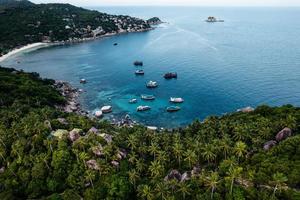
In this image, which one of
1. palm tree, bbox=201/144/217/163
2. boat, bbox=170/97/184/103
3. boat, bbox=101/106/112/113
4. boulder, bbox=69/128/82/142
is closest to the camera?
palm tree, bbox=201/144/217/163

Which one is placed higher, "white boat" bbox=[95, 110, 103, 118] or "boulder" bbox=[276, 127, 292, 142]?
"boulder" bbox=[276, 127, 292, 142]

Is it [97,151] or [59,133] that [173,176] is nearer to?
[97,151]

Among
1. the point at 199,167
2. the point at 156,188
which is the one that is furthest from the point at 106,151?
the point at 199,167

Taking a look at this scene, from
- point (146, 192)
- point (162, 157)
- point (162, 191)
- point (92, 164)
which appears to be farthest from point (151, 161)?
point (92, 164)

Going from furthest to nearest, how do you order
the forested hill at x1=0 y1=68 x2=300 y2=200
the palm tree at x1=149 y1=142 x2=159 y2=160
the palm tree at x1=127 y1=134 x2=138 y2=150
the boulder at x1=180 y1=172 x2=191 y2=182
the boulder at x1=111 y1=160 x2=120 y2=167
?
the palm tree at x1=127 y1=134 x2=138 y2=150
the palm tree at x1=149 y1=142 x2=159 y2=160
the boulder at x1=111 y1=160 x2=120 y2=167
the boulder at x1=180 y1=172 x2=191 y2=182
the forested hill at x1=0 y1=68 x2=300 y2=200

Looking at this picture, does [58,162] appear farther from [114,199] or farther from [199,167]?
[199,167]

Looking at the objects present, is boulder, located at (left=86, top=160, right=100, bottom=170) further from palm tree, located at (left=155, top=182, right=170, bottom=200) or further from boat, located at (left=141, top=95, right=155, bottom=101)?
boat, located at (left=141, top=95, right=155, bottom=101)

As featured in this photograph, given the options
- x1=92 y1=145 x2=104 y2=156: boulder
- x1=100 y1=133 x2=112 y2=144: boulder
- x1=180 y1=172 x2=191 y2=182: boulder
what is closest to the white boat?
x1=100 y1=133 x2=112 y2=144: boulder
